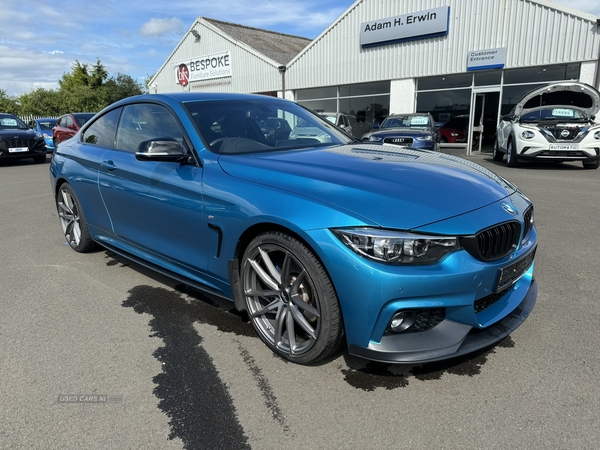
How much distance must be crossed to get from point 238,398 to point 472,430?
1.15 metres

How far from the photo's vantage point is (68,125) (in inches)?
670

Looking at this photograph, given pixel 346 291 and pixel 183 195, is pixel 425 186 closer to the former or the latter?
pixel 346 291

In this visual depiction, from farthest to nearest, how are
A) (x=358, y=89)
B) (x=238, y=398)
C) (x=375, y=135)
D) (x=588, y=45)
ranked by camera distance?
(x=358, y=89) < (x=588, y=45) < (x=375, y=135) < (x=238, y=398)

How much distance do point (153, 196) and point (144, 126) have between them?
0.72 m

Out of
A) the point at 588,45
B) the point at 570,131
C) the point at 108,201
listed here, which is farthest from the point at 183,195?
the point at 588,45

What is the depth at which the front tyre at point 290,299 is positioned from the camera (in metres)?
2.35

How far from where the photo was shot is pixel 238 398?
7.80ft

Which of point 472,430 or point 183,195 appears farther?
point 183,195

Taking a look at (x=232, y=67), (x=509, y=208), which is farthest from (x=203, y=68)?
(x=509, y=208)

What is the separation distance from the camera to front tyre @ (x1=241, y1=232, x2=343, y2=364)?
235 cm

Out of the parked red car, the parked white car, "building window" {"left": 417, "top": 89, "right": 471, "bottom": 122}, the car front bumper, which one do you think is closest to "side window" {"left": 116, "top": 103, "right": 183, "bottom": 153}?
the car front bumper

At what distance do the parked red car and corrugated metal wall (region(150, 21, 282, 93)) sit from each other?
10.1 metres

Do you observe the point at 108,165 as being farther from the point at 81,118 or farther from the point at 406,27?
the point at 406,27

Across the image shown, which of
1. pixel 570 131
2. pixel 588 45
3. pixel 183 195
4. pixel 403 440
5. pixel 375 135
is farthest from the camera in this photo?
pixel 588 45
